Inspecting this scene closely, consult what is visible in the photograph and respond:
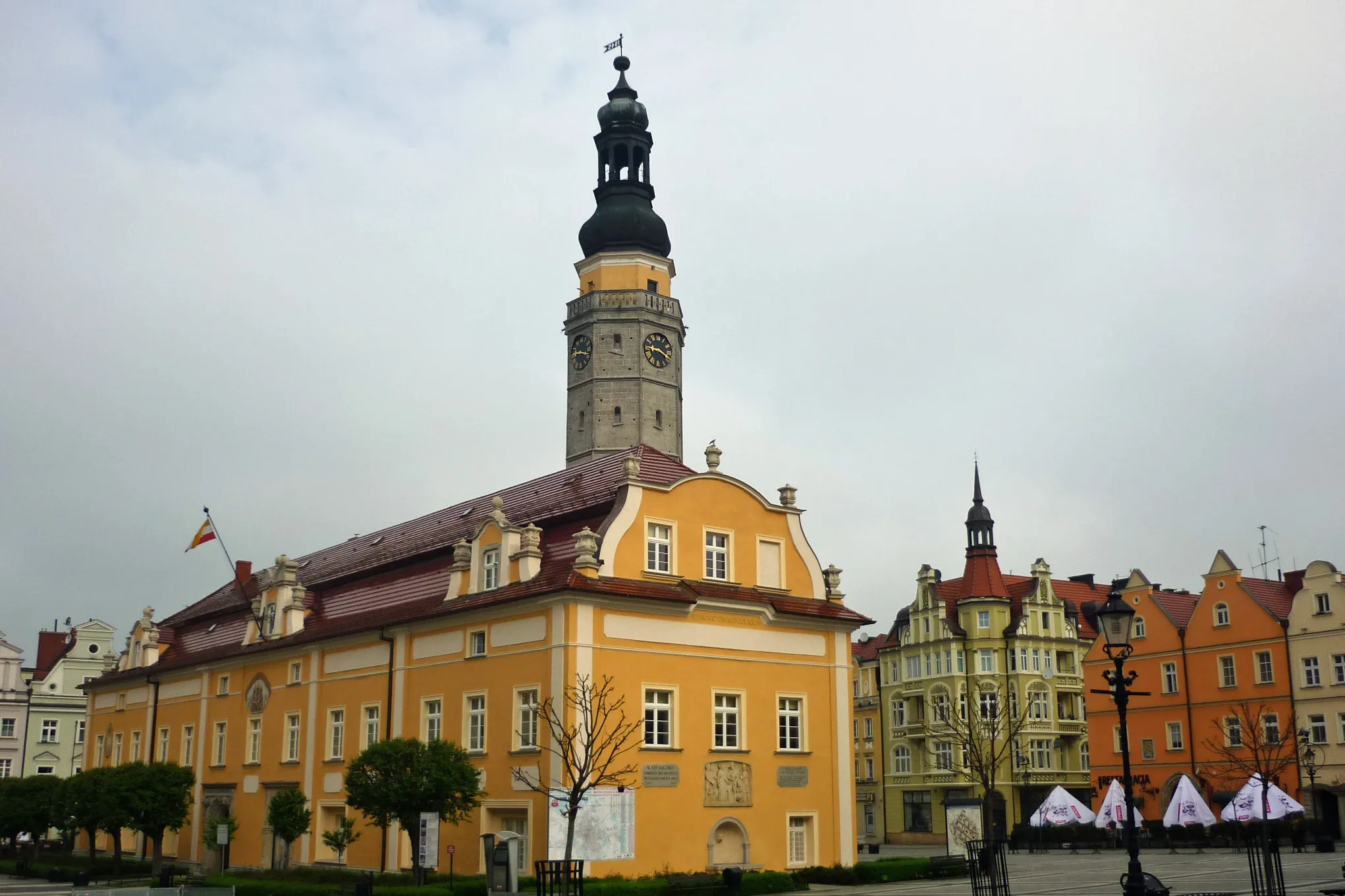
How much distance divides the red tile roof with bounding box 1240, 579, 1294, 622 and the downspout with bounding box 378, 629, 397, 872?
42.6 meters

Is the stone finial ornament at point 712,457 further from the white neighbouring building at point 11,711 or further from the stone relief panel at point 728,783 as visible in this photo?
the white neighbouring building at point 11,711

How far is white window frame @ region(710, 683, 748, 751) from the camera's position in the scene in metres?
36.8

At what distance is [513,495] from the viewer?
149 feet

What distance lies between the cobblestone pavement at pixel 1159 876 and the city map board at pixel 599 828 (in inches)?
296

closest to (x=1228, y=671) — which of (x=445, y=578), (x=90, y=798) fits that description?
(x=445, y=578)

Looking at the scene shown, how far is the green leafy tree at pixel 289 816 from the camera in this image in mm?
39562

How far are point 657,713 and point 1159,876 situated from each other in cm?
1493

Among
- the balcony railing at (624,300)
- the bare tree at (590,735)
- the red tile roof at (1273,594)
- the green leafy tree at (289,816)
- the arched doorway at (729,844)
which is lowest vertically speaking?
the arched doorway at (729,844)

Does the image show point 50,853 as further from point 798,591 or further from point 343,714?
point 798,591

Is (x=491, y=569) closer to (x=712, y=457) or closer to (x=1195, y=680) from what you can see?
(x=712, y=457)

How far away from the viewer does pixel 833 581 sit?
136ft

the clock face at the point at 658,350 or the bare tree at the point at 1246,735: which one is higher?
the clock face at the point at 658,350

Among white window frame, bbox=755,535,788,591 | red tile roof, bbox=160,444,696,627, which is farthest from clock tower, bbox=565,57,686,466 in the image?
white window frame, bbox=755,535,788,591

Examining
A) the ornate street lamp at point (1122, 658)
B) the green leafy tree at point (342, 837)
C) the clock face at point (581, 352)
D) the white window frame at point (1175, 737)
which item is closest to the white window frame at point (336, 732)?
the green leafy tree at point (342, 837)
